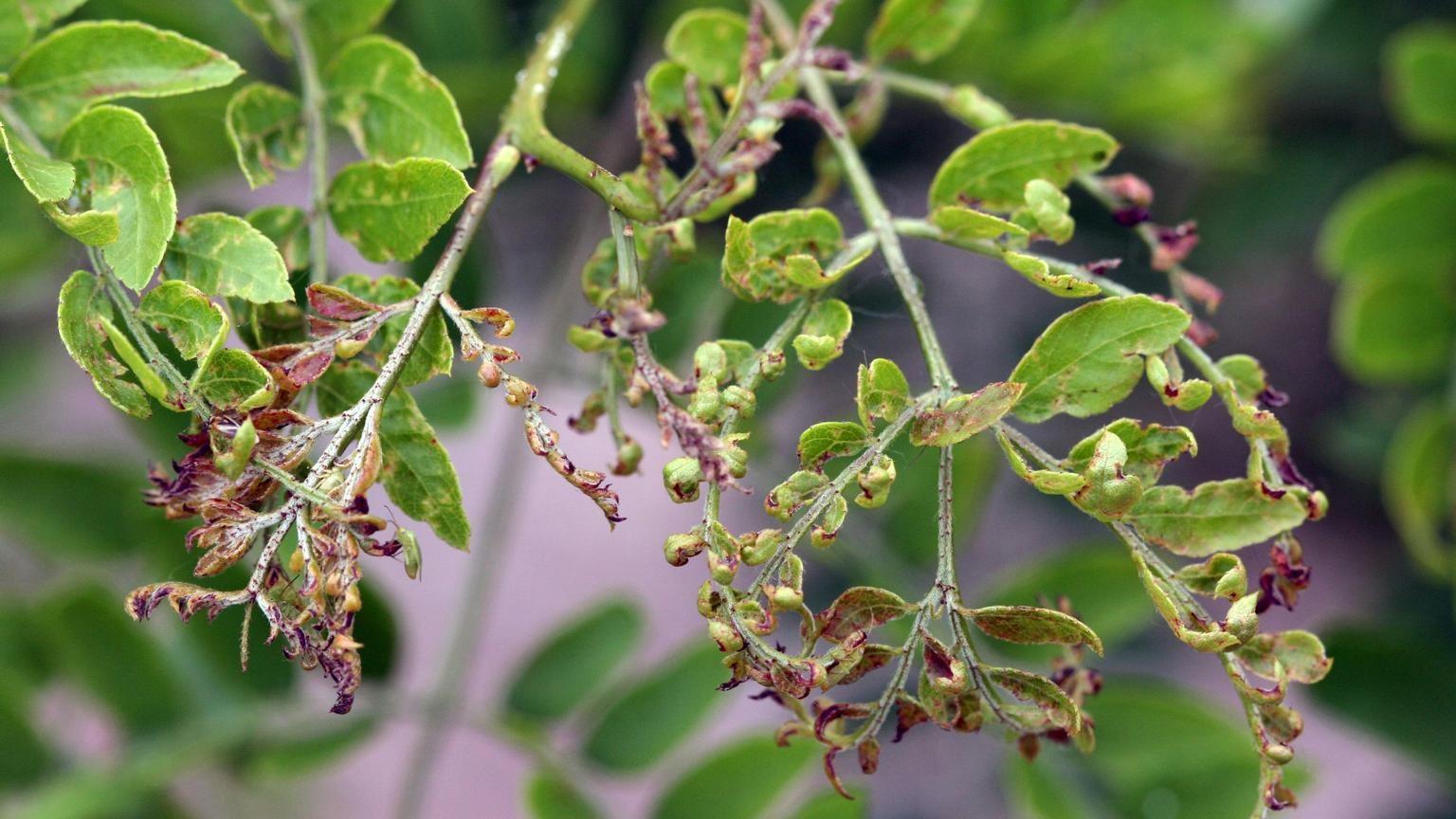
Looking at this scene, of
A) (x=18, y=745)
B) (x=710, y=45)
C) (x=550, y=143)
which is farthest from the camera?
(x=18, y=745)

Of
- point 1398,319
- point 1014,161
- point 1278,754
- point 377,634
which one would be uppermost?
point 1014,161

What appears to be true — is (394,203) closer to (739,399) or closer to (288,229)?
(288,229)

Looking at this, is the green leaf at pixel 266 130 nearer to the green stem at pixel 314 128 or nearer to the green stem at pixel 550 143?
the green stem at pixel 314 128

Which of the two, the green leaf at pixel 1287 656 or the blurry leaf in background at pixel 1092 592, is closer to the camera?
the green leaf at pixel 1287 656

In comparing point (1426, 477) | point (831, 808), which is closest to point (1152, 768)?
point (831, 808)

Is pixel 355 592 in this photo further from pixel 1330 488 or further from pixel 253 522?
pixel 1330 488

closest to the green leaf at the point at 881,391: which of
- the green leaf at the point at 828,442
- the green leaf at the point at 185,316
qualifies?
the green leaf at the point at 828,442

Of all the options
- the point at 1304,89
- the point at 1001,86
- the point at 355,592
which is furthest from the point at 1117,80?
the point at 355,592
